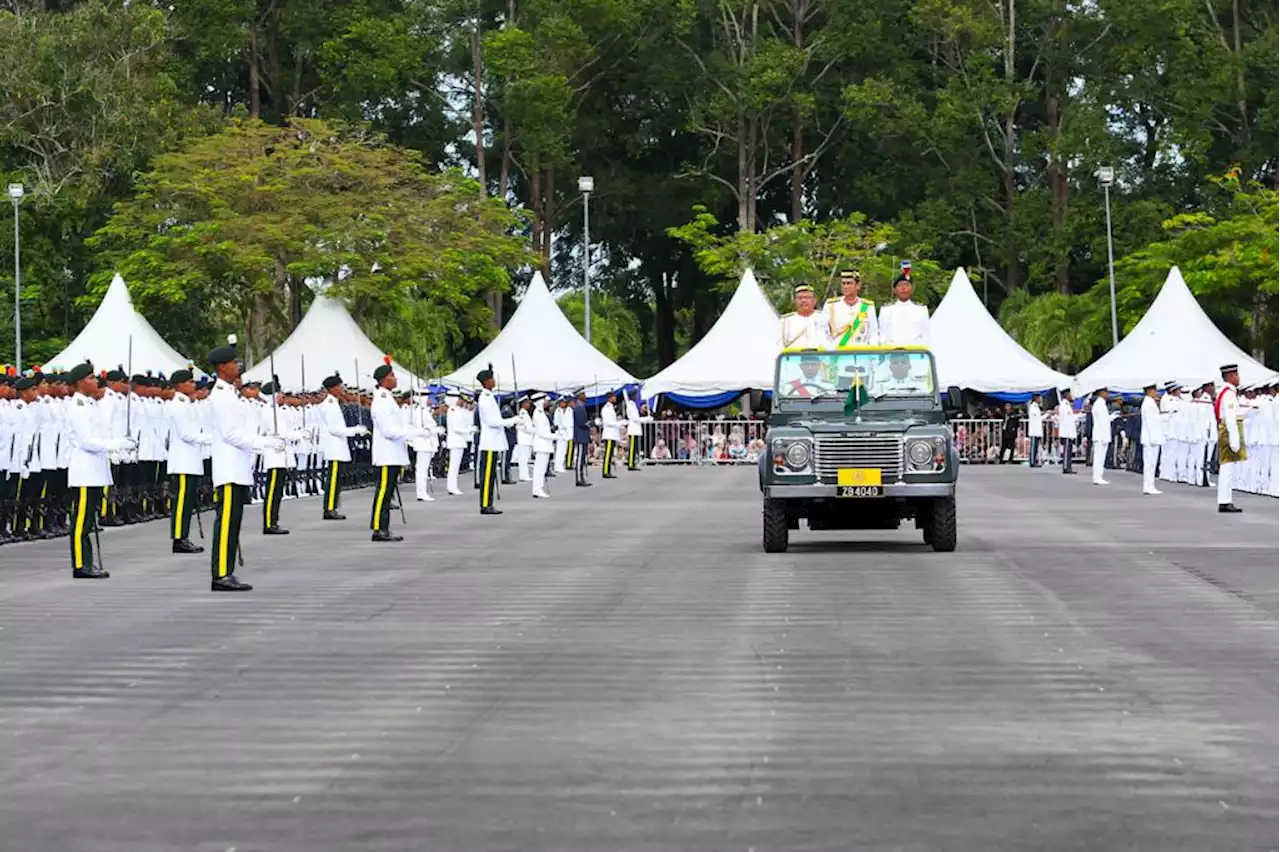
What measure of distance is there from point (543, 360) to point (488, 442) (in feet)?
84.6

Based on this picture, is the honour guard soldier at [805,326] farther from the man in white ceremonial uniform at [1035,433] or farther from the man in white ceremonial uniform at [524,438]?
the man in white ceremonial uniform at [1035,433]

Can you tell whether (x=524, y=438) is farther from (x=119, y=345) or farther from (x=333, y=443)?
(x=333, y=443)

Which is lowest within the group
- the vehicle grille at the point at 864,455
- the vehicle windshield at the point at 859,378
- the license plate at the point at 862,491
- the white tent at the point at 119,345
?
the license plate at the point at 862,491

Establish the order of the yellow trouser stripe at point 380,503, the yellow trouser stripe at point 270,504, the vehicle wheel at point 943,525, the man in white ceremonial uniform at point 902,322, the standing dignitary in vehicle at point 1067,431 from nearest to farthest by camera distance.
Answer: the vehicle wheel at point 943,525 < the man in white ceremonial uniform at point 902,322 < the yellow trouser stripe at point 380,503 < the yellow trouser stripe at point 270,504 < the standing dignitary in vehicle at point 1067,431

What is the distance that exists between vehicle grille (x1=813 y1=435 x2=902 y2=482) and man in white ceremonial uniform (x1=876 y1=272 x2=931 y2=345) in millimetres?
2229

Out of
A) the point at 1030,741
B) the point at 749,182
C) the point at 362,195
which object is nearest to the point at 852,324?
the point at 1030,741

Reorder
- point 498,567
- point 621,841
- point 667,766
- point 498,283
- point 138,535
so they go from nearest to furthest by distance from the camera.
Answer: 1. point 621,841
2. point 667,766
3. point 498,567
4. point 138,535
5. point 498,283

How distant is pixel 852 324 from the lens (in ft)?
86.0

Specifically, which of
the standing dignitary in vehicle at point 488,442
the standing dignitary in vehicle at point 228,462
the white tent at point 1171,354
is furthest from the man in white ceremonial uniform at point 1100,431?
the standing dignitary in vehicle at point 228,462

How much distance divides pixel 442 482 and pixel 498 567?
29.6 metres

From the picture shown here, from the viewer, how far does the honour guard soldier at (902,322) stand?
86.2ft

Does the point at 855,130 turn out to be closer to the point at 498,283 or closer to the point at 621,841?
the point at 498,283

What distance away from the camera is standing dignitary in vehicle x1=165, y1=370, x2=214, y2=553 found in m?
26.6

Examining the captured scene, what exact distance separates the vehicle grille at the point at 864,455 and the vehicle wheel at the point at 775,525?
2.44 feet
